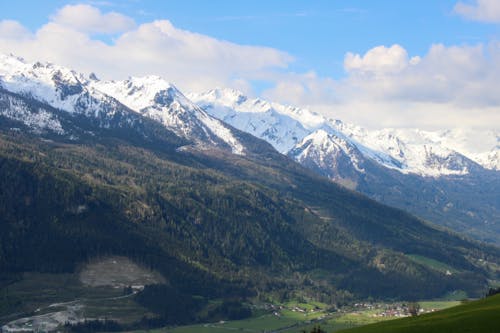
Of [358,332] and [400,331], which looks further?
[358,332]

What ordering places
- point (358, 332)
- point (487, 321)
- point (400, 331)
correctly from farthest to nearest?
point (358, 332) → point (400, 331) → point (487, 321)

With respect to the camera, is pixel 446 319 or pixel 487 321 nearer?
pixel 487 321

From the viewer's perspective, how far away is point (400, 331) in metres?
146

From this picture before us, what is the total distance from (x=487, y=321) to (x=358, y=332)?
33.3 meters

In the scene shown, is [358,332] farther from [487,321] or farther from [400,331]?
[487,321]

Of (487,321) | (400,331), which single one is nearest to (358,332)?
(400,331)

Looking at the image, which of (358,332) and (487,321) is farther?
(358,332)

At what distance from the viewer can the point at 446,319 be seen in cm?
14900

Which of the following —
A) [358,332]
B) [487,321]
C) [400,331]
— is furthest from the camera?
[358,332]

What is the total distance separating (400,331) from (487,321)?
17.9 m

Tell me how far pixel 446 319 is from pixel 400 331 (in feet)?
33.1

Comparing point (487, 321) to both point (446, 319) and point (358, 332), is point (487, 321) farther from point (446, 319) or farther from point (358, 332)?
point (358, 332)

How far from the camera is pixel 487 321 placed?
133 meters

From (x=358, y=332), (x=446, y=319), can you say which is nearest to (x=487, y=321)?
(x=446, y=319)
